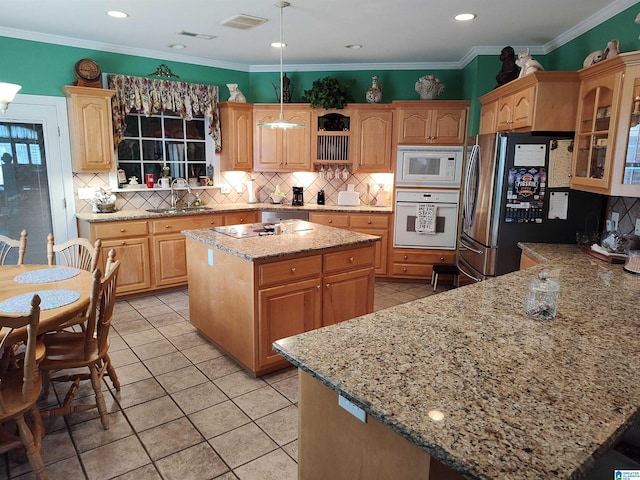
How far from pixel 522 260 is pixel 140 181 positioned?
4178mm

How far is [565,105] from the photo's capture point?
3252 mm

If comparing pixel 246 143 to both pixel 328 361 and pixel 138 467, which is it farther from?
pixel 328 361

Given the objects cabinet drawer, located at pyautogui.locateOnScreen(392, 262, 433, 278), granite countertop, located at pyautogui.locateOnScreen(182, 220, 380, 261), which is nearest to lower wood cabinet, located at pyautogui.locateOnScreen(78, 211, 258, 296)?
granite countertop, located at pyautogui.locateOnScreen(182, 220, 380, 261)

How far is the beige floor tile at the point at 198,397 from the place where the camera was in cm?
263

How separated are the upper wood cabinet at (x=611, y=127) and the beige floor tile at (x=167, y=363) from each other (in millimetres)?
3097

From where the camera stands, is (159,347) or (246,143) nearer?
(159,347)

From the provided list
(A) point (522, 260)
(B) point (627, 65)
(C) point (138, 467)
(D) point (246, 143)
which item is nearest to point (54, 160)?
(D) point (246, 143)

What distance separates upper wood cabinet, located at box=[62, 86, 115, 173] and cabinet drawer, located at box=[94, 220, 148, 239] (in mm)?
652

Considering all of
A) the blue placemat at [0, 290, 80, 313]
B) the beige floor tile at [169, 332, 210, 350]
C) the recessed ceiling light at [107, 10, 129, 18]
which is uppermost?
the recessed ceiling light at [107, 10, 129, 18]

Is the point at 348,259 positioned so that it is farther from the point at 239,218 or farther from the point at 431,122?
the point at 431,122

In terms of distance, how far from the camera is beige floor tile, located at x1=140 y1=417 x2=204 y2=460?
7.32 feet

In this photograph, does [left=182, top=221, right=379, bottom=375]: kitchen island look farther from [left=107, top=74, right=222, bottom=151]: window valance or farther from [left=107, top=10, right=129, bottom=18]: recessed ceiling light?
[left=107, top=74, right=222, bottom=151]: window valance

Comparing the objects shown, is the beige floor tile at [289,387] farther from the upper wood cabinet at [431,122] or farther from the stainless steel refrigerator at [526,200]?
the upper wood cabinet at [431,122]

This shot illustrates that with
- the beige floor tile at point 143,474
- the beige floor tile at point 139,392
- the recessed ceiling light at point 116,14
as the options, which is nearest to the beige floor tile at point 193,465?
the beige floor tile at point 143,474
